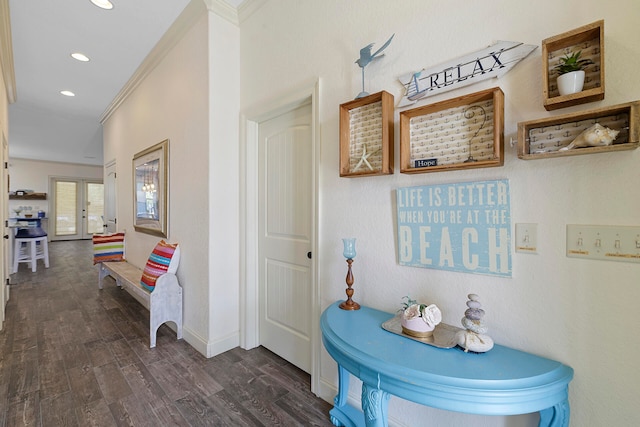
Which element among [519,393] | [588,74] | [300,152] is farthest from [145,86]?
[519,393]

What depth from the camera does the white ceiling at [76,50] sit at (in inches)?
96.7

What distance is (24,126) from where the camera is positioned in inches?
223

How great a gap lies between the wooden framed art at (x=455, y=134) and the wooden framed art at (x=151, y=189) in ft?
8.55

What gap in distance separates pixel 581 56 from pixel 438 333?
3.80 ft

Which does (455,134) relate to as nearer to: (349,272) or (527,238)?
(527,238)

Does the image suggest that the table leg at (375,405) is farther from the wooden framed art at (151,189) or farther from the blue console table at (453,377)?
the wooden framed art at (151,189)

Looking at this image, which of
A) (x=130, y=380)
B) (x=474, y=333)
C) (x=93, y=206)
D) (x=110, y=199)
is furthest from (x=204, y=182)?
(x=93, y=206)

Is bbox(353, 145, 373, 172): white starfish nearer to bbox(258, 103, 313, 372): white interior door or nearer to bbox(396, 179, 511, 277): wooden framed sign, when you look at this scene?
bbox(396, 179, 511, 277): wooden framed sign

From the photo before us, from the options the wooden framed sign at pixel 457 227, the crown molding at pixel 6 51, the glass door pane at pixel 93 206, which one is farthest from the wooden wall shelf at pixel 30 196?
the wooden framed sign at pixel 457 227

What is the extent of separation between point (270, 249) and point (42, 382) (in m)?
1.81

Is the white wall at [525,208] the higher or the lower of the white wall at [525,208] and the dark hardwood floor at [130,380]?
the higher

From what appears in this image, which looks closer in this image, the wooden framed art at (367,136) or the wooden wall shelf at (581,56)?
the wooden wall shelf at (581,56)

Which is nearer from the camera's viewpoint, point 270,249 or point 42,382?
point 42,382

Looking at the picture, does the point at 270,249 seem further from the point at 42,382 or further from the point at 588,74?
the point at 588,74
